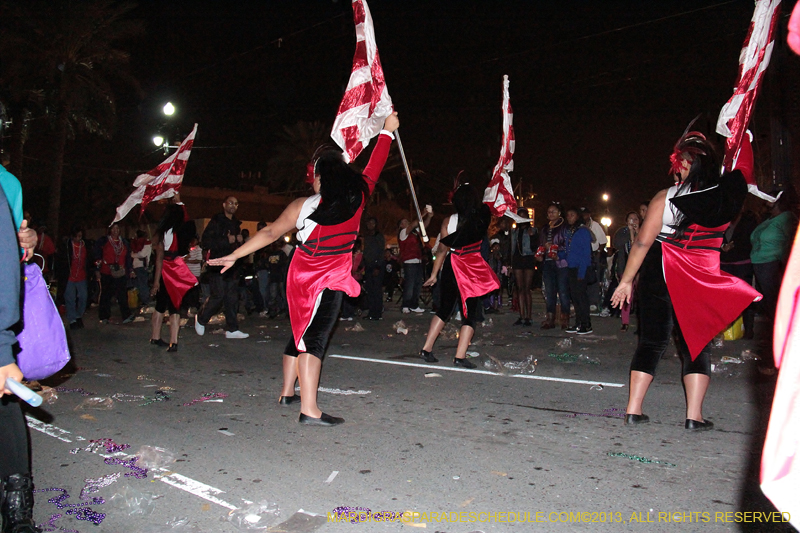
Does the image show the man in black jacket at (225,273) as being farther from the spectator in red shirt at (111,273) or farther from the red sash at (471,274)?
→ the red sash at (471,274)

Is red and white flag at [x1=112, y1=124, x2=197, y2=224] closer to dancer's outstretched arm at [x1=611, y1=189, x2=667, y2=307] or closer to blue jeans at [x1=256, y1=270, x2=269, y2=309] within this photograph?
blue jeans at [x1=256, y1=270, x2=269, y2=309]

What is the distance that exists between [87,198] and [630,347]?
1413 inches

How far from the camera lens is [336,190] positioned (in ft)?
14.2

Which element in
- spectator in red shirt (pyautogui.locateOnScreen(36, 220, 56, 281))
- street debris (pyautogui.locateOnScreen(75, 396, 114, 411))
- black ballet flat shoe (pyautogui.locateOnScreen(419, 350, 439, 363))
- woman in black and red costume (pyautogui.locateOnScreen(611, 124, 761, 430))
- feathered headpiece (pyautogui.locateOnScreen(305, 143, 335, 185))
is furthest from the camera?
spectator in red shirt (pyautogui.locateOnScreen(36, 220, 56, 281))

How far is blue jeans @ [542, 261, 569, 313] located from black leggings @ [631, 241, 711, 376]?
546 centimetres

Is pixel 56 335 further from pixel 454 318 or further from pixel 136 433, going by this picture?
pixel 454 318

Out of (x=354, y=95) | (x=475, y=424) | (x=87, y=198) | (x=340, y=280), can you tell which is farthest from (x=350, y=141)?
(x=87, y=198)

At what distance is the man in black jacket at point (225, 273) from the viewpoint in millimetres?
8547

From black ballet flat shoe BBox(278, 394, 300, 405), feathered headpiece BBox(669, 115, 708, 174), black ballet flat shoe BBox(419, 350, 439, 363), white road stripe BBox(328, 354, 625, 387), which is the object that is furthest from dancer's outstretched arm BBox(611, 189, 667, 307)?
black ballet flat shoe BBox(419, 350, 439, 363)

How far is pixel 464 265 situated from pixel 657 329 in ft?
8.69

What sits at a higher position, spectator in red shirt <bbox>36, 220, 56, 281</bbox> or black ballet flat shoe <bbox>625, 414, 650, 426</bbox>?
spectator in red shirt <bbox>36, 220, 56, 281</bbox>

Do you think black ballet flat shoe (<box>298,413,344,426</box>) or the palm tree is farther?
the palm tree

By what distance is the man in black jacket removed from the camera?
28.0 feet

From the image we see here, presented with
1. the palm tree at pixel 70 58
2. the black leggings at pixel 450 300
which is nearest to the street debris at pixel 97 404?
the black leggings at pixel 450 300
